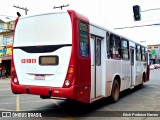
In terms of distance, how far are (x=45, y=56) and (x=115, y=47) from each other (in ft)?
13.3

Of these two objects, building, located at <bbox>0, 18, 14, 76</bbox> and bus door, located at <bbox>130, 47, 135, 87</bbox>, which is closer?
bus door, located at <bbox>130, 47, 135, 87</bbox>

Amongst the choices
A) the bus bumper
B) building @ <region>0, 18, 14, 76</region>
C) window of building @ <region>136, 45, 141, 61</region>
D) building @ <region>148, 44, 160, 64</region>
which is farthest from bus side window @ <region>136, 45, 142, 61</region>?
building @ <region>148, 44, 160, 64</region>

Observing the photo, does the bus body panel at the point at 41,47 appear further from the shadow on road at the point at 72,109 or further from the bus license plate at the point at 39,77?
the shadow on road at the point at 72,109

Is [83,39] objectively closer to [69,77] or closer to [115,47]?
[69,77]

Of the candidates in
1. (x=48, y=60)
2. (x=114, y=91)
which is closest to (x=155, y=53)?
(x=114, y=91)

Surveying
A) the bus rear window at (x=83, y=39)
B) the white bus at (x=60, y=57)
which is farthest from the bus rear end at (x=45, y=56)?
the bus rear window at (x=83, y=39)

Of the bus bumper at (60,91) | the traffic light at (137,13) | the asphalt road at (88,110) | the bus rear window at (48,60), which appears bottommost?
the asphalt road at (88,110)

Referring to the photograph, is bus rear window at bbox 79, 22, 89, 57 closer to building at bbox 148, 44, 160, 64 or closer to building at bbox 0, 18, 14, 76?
building at bbox 0, 18, 14, 76

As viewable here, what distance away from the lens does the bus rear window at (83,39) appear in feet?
27.0

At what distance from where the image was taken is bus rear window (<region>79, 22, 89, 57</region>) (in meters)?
8.23

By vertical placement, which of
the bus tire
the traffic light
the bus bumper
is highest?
the traffic light

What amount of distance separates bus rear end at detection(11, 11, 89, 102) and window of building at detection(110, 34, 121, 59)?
128 inches

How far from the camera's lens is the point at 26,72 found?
8633 mm

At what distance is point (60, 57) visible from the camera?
8039 mm
